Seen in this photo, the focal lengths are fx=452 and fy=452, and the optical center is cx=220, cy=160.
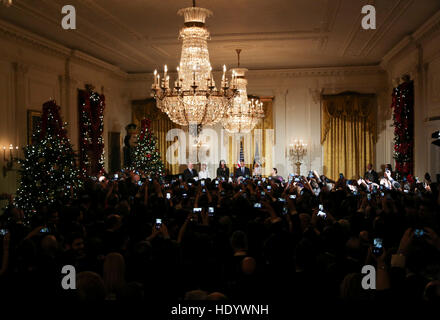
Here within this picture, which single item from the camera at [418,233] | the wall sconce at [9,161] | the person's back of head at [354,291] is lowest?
the person's back of head at [354,291]

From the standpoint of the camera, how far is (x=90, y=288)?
3.32 metres

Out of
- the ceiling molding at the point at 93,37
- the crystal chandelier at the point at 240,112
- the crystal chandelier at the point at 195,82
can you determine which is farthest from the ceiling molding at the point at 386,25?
the ceiling molding at the point at 93,37

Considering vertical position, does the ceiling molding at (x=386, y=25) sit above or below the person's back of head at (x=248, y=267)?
above

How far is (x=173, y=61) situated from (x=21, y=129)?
6.16m

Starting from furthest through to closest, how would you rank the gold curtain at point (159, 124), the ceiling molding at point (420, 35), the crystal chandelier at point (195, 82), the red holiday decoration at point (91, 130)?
the gold curtain at point (159, 124) < the red holiday decoration at point (91, 130) < the ceiling molding at point (420, 35) < the crystal chandelier at point (195, 82)

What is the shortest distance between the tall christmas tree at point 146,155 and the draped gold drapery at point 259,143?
10.4 feet

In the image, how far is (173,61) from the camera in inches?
628

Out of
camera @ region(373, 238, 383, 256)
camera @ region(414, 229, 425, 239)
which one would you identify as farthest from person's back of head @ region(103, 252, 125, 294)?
camera @ region(414, 229, 425, 239)

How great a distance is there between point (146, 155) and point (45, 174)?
6.36 meters

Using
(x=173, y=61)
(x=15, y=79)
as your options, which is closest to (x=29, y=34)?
(x=15, y=79)

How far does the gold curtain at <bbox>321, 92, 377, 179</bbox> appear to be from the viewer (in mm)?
17062

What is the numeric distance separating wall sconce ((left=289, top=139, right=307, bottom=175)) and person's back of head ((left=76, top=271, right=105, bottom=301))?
14.7m

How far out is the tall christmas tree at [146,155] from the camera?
15898 mm

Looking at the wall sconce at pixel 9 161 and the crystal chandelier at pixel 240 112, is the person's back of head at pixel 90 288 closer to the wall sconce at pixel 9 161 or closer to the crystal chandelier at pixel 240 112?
the wall sconce at pixel 9 161
